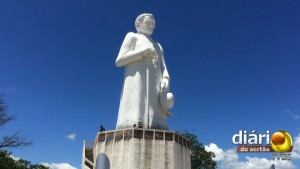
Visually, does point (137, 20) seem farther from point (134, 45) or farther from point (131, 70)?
point (131, 70)

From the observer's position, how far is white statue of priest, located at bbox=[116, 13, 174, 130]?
51.9 feet

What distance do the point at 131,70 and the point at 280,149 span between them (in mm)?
12763

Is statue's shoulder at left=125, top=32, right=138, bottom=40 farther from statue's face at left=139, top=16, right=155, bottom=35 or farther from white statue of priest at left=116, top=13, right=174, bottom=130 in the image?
statue's face at left=139, top=16, right=155, bottom=35

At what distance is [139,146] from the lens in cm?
1418

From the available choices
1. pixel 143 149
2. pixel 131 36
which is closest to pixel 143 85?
pixel 131 36

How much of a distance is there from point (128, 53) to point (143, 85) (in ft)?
5.58

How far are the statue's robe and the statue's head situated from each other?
342 mm

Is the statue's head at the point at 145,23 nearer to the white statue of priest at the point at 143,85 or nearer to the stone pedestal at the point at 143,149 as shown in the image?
the white statue of priest at the point at 143,85

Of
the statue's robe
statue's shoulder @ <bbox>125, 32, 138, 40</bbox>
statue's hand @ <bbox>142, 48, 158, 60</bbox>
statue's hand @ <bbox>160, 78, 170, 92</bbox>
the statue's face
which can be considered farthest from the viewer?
the statue's face

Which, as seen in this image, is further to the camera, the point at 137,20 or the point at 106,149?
the point at 137,20

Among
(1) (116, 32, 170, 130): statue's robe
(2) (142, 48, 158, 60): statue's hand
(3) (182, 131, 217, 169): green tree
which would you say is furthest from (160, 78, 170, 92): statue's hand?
(3) (182, 131, 217, 169): green tree

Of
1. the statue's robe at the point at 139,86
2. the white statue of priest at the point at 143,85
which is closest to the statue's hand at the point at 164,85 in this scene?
the white statue of priest at the point at 143,85

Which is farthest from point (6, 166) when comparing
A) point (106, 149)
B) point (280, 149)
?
point (280, 149)

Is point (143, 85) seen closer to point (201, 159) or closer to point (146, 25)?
point (146, 25)
